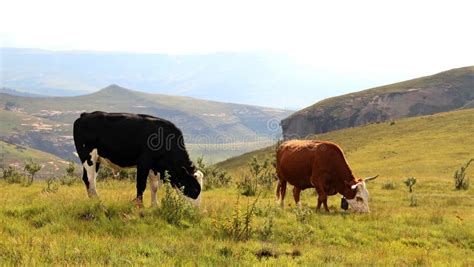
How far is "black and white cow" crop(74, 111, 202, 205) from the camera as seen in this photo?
1316 cm

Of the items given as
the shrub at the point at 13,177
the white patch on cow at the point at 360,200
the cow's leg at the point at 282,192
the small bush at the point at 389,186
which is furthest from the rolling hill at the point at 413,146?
the shrub at the point at 13,177

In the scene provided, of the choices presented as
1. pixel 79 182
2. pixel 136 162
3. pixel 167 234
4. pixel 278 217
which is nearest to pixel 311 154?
pixel 278 217

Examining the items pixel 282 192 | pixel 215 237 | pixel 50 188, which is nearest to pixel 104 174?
pixel 50 188

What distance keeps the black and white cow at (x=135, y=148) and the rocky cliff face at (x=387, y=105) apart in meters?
131

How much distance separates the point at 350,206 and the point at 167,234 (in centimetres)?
776

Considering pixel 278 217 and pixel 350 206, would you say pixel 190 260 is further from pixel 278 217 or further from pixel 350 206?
pixel 350 206

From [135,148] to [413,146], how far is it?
46.3 m

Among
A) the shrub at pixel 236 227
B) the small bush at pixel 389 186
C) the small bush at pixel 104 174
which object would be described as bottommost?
the small bush at pixel 389 186

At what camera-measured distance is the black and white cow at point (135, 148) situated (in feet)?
43.2

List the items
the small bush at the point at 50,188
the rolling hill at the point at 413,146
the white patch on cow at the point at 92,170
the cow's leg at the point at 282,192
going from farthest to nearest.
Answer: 1. the rolling hill at the point at 413,146
2. the small bush at the point at 50,188
3. the cow's leg at the point at 282,192
4. the white patch on cow at the point at 92,170

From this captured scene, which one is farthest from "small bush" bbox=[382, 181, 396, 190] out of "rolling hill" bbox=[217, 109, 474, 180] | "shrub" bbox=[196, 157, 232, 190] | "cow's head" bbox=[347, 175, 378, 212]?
"cow's head" bbox=[347, 175, 378, 212]

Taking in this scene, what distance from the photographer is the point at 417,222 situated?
14688mm

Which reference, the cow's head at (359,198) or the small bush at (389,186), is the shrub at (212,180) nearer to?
the small bush at (389,186)

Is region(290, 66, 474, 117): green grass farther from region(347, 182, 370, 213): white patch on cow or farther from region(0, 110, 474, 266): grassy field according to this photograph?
region(347, 182, 370, 213): white patch on cow
